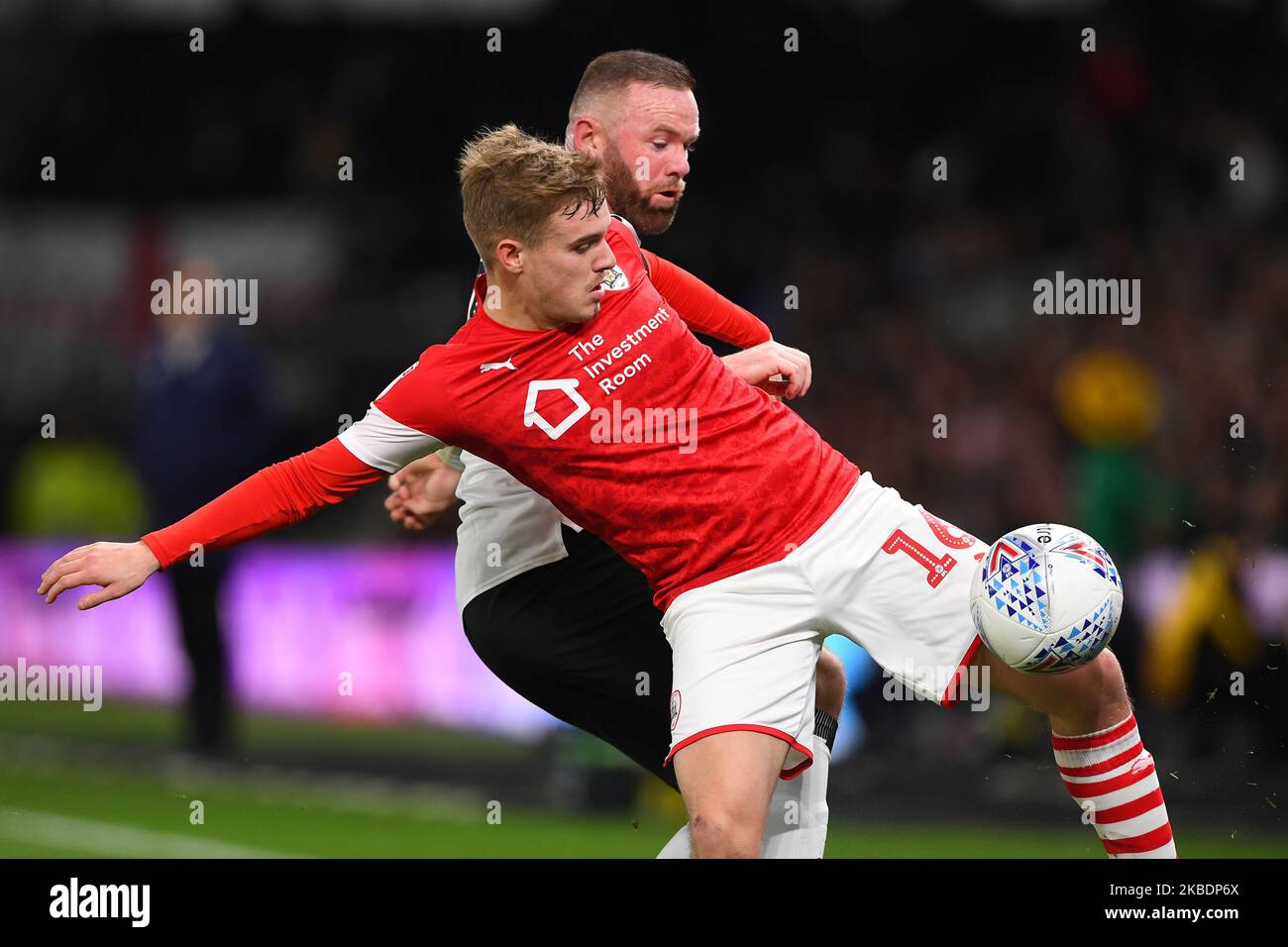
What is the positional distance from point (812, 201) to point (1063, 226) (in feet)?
6.83

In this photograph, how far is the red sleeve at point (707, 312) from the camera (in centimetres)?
550

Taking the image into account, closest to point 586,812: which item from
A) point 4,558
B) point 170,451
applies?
point 170,451

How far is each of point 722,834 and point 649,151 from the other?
78.2 inches

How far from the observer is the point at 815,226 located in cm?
1403

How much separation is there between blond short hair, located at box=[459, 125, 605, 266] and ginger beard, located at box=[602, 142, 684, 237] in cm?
54

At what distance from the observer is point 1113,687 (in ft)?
16.2

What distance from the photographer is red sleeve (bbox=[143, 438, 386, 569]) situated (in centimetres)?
458

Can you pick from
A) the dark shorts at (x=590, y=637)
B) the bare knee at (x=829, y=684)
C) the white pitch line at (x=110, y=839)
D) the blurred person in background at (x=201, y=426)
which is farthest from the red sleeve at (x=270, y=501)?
the blurred person in background at (x=201, y=426)

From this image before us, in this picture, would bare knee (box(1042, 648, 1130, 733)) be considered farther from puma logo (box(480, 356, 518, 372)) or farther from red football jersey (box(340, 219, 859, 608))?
puma logo (box(480, 356, 518, 372))

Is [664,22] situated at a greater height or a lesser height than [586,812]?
greater

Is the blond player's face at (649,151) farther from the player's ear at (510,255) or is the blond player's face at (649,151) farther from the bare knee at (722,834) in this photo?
the bare knee at (722,834)

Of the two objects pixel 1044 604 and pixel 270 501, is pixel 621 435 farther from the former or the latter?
pixel 1044 604

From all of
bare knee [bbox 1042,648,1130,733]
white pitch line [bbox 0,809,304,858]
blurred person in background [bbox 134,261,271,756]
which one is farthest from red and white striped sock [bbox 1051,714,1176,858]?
blurred person in background [bbox 134,261,271,756]
